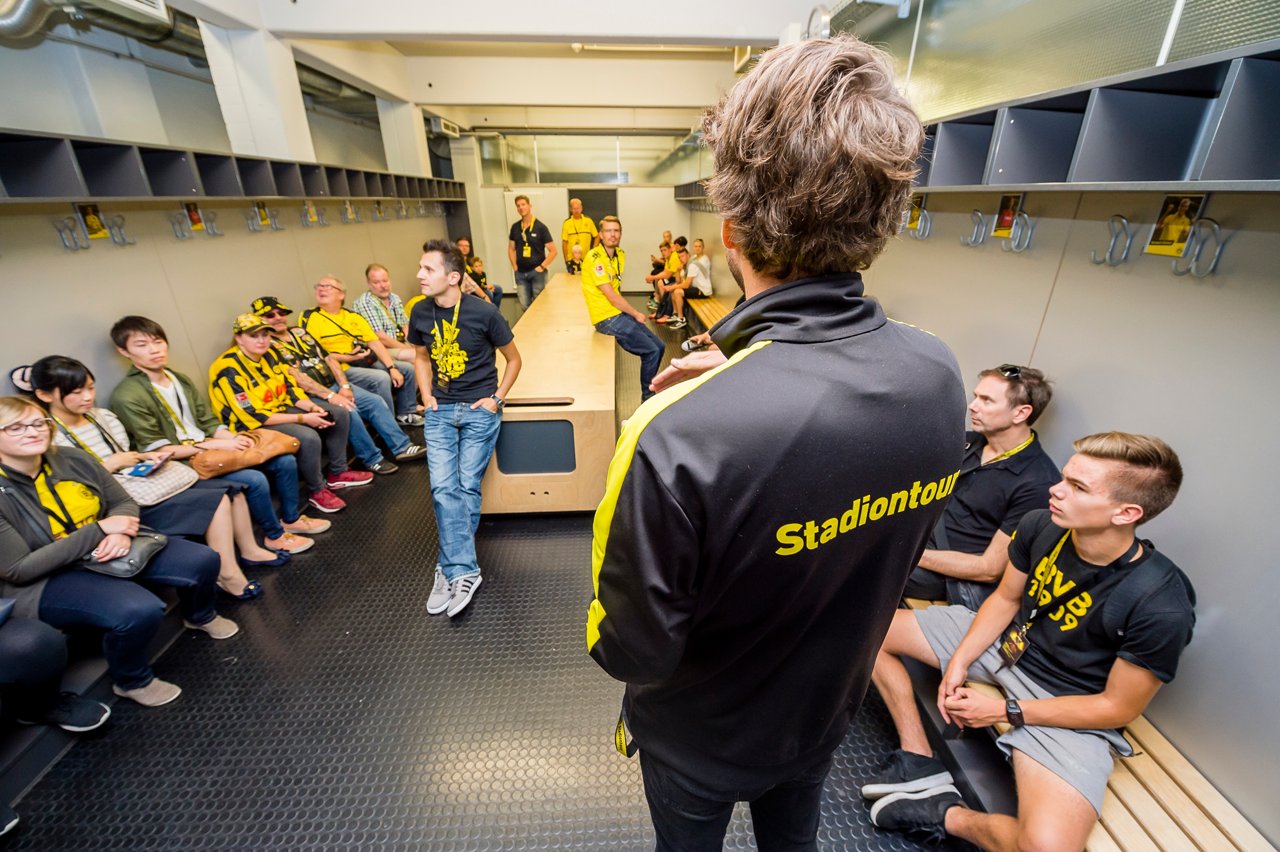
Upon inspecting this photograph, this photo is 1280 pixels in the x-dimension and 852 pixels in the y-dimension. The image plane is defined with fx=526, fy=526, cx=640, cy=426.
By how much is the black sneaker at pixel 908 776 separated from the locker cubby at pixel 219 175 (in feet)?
13.5

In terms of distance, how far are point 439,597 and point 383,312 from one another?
276cm

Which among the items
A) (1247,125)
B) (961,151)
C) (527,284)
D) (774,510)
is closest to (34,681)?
(774,510)

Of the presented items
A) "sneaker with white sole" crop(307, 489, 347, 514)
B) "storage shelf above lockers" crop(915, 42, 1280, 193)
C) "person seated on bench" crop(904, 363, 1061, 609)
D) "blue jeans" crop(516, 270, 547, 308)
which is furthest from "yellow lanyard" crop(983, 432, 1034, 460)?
"blue jeans" crop(516, 270, 547, 308)

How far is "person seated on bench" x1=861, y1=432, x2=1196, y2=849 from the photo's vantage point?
1210 millimetres

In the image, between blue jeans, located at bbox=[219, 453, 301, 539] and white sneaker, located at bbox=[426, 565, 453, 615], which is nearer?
white sneaker, located at bbox=[426, 565, 453, 615]

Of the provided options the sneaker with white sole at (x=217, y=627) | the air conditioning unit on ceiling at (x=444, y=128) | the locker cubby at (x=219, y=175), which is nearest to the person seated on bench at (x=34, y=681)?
the sneaker with white sole at (x=217, y=627)

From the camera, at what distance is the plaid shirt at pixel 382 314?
4.06 m

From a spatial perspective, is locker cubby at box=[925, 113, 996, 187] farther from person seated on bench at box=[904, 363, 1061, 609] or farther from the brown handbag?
the brown handbag

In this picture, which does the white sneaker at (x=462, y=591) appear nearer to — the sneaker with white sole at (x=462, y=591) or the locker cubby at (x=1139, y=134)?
the sneaker with white sole at (x=462, y=591)

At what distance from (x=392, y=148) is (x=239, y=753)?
672cm

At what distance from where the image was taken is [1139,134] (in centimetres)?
135

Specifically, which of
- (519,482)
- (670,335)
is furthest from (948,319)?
(670,335)

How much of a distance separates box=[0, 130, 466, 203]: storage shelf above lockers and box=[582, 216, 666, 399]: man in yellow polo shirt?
6.81 ft

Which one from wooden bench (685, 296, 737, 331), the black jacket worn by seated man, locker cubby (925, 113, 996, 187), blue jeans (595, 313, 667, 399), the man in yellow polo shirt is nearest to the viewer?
the black jacket worn by seated man
